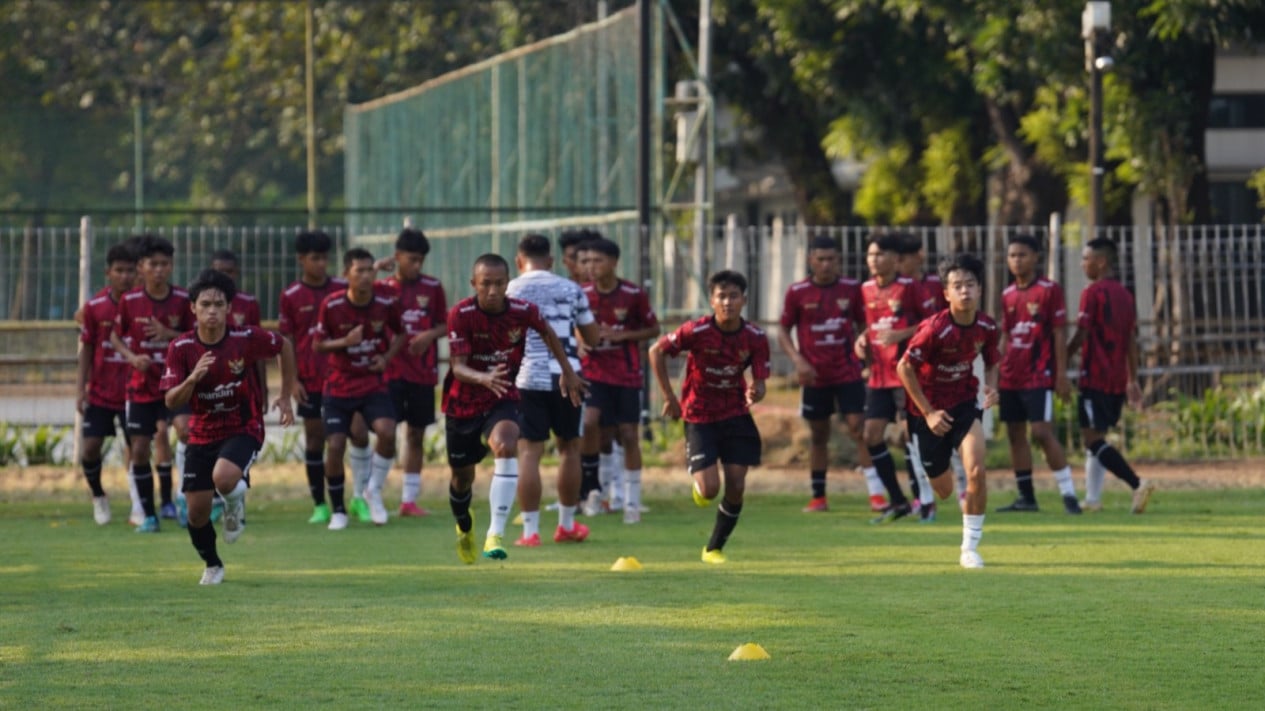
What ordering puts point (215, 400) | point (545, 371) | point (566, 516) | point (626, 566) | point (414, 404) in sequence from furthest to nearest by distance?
point (414, 404) < point (566, 516) < point (545, 371) < point (626, 566) < point (215, 400)

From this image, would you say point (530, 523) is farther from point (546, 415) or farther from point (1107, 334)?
point (1107, 334)

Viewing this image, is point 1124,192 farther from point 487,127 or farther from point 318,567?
point 318,567

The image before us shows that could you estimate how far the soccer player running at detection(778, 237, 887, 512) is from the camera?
52.7 feet

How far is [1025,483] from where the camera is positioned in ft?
53.0

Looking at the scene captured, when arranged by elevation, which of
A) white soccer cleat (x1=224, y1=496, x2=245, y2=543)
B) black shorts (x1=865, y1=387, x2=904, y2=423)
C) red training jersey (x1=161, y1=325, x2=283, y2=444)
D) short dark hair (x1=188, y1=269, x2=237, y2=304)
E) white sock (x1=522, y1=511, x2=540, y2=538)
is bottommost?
white sock (x1=522, y1=511, x2=540, y2=538)

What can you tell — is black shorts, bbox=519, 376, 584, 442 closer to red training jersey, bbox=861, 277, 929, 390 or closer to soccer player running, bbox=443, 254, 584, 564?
soccer player running, bbox=443, 254, 584, 564

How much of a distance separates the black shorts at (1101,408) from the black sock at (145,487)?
713cm

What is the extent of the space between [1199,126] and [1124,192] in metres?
1.85

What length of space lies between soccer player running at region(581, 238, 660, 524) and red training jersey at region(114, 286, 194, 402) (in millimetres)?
2964

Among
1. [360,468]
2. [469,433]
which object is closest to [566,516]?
[469,433]

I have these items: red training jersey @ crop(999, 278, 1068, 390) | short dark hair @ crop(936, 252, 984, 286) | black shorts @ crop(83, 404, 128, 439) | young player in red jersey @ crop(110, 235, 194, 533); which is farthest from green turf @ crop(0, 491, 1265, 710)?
short dark hair @ crop(936, 252, 984, 286)

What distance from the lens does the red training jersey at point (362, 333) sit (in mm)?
15125

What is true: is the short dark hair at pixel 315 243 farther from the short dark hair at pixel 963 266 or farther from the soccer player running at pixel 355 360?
the short dark hair at pixel 963 266

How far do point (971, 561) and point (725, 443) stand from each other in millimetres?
1653
